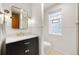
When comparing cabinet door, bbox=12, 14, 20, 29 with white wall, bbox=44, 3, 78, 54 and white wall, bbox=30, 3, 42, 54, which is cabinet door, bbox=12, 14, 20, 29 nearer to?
white wall, bbox=30, 3, 42, 54

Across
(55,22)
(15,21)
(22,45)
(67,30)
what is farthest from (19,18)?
(67,30)

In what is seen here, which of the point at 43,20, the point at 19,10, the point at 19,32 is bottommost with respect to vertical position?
the point at 19,32

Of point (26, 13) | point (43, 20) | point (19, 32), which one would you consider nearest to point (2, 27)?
point (19, 32)

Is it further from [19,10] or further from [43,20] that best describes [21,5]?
[43,20]

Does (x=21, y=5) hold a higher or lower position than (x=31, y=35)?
higher

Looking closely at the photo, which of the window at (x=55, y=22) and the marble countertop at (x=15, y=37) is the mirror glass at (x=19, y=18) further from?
the window at (x=55, y=22)

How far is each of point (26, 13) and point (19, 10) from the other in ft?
0.27

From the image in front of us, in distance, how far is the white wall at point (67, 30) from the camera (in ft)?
3.76

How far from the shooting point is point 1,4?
113cm

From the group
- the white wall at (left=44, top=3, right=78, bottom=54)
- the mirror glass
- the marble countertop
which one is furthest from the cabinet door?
the white wall at (left=44, top=3, right=78, bottom=54)

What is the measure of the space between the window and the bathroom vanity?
21 cm

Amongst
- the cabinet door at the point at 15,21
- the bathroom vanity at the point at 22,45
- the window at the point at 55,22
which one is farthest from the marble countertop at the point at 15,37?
the window at the point at 55,22

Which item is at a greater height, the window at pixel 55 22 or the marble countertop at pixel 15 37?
the window at pixel 55 22

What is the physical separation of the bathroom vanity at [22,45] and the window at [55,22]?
21 centimetres
